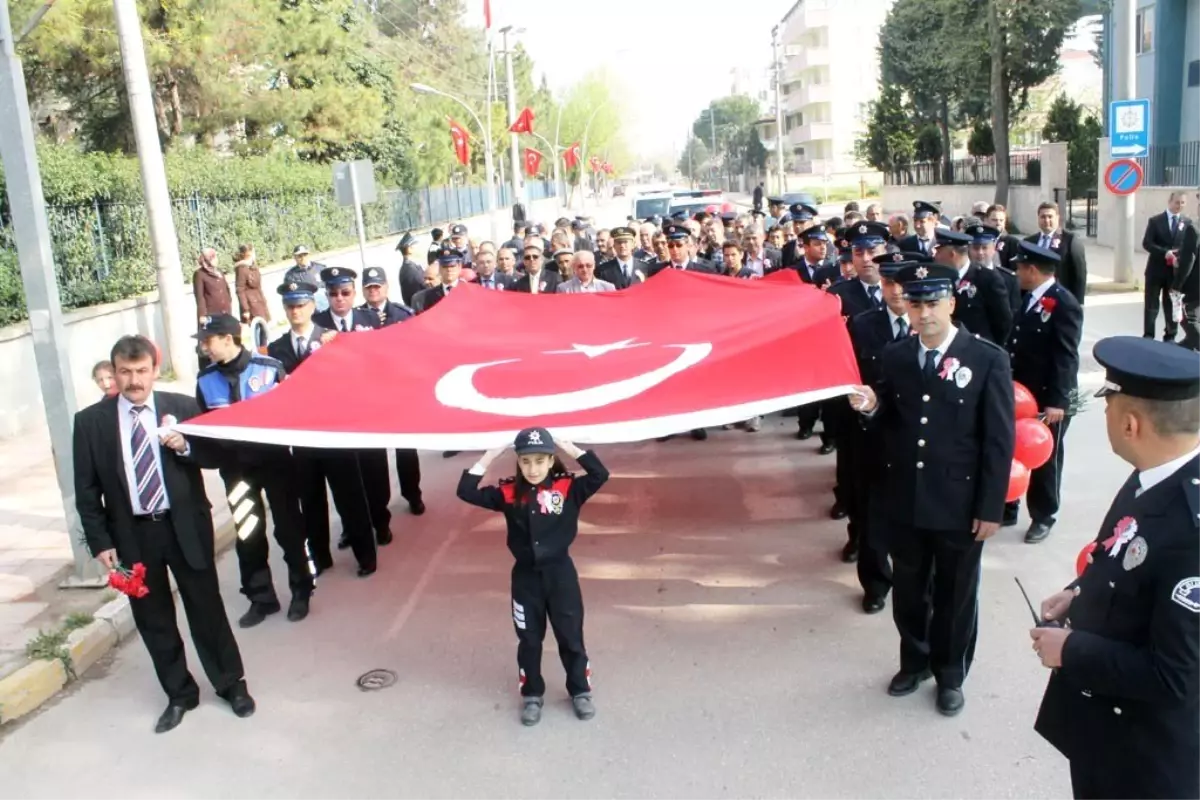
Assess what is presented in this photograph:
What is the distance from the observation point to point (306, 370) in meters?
5.64

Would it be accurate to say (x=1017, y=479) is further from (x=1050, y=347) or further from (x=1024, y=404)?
(x=1050, y=347)

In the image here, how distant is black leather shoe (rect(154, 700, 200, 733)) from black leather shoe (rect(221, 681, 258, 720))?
0.19 meters

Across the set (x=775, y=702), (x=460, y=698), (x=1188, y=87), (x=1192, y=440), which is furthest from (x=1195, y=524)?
(x=1188, y=87)

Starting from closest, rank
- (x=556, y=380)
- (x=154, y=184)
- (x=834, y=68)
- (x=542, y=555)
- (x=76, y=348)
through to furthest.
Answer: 1. (x=542, y=555)
2. (x=556, y=380)
3. (x=76, y=348)
4. (x=154, y=184)
5. (x=834, y=68)

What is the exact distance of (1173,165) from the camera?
70.3 ft

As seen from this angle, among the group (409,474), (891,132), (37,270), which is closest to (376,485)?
A: (409,474)

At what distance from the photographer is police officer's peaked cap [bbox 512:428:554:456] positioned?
4.34m

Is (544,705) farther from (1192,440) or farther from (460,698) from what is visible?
(1192,440)

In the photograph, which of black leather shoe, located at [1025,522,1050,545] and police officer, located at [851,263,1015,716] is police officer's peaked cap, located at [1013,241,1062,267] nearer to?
black leather shoe, located at [1025,522,1050,545]

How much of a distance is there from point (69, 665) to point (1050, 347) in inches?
238

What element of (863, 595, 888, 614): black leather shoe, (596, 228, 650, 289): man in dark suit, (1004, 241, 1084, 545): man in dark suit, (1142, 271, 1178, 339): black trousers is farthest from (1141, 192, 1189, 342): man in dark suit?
(863, 595, 888, 614): black leather shoe

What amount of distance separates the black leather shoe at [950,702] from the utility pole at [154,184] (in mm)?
11066

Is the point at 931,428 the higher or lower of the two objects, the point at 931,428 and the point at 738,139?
the lower

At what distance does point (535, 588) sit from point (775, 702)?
4.07 feet
